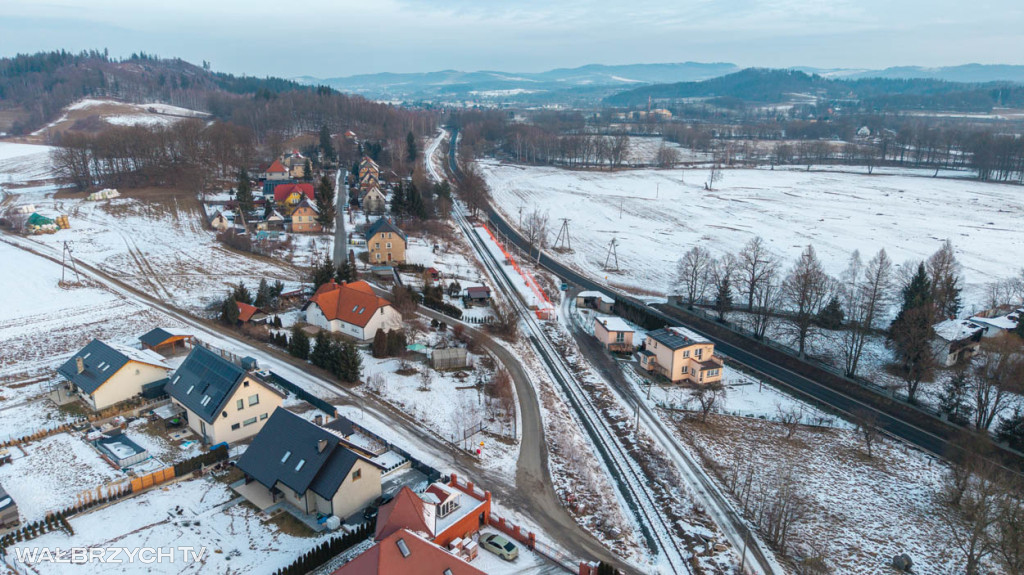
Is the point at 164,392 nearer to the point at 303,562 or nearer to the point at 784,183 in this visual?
the point at 303,562

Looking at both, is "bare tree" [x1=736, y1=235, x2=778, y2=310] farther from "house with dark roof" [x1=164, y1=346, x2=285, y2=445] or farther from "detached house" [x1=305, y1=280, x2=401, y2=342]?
"house with dark roof" [x1=164, y1=346, x2=285, y2=445]

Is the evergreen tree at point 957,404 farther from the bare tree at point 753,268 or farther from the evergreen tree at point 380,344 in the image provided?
the evergreen tree at point 380,344

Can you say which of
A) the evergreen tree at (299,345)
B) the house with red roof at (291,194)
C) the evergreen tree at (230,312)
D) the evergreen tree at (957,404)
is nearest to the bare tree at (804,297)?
the evergreen tree at (957,404)

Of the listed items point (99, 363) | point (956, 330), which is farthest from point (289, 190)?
point (956, 330)

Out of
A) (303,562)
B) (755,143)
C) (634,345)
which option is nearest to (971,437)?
(634,345)

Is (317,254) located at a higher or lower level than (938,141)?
lower

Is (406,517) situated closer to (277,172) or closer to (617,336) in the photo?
(617,336)

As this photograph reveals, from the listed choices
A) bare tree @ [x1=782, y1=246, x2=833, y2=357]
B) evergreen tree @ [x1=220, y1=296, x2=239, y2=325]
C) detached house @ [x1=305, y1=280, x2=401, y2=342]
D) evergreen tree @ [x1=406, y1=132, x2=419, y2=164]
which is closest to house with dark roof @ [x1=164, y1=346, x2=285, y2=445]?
detached house @ [x1=305, y1=280, x2=401, y2=342]
